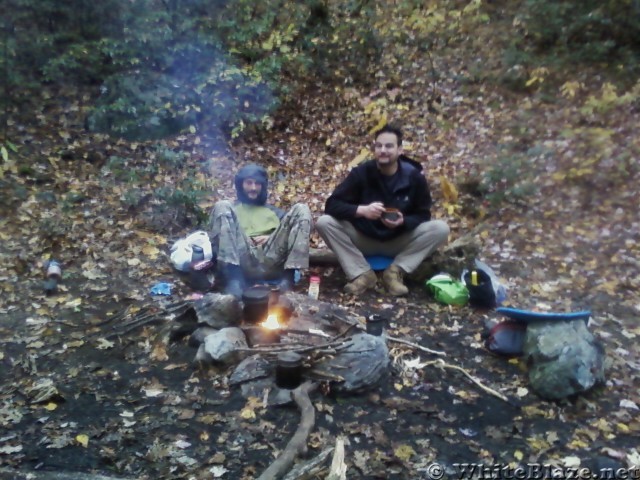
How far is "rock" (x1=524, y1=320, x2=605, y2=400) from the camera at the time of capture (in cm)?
428

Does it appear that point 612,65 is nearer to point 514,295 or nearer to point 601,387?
point 514,295

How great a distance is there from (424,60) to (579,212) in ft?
17.4

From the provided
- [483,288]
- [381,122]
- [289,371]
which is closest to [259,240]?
[289,371]

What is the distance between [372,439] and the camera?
3.94 metres

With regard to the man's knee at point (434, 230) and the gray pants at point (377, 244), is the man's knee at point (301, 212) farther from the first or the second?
the man's knee at point (434, 230)

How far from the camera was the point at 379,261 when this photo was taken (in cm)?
639

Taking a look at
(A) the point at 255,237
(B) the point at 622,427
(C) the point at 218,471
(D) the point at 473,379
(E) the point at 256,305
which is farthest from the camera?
(A) the point at 255,237

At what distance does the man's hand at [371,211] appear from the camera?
19.8ft

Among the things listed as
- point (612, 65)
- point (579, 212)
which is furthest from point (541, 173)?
point (612, 65)

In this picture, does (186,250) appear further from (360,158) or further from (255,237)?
(360,158)

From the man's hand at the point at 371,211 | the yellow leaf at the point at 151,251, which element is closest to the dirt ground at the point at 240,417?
the man's hand at the point at 371,211

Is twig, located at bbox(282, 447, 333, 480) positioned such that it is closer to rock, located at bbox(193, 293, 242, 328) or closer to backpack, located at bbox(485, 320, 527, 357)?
rock, located at bbox(193, 293, 242, 328)

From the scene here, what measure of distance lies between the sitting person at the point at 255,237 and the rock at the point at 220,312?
61 centimetres

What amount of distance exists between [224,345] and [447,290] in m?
2.28
